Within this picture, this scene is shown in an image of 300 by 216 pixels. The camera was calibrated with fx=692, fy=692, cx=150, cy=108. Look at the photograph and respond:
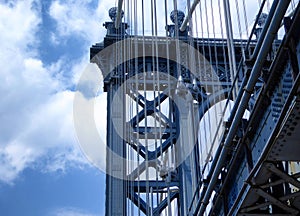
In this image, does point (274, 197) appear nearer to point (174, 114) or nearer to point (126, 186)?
point (126, 186)

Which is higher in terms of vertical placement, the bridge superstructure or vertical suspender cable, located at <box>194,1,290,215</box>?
the bridge superstructure

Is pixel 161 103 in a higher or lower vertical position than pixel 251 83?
higher

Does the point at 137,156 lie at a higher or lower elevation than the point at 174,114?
lower

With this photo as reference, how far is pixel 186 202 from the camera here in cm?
1443

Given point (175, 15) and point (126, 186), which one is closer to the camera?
point (126, 186)

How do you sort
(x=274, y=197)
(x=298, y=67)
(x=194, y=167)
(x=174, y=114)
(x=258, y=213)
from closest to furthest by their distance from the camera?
(x=298, y=67) < (x=274, y=197) < (x=258, y=213) < (x=194, y=167) < (x=174, y=114)

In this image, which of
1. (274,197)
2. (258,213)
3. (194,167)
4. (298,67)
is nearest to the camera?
(298,67)

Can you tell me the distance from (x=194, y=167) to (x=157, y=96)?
2571mm

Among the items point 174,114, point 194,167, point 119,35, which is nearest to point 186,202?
point 194,167

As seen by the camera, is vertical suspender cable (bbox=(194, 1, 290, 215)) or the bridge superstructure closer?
vertical suspender cable (bbox=(194, 1, 290, 215))

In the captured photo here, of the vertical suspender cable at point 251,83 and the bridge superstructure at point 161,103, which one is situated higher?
the bridge superstructure at point 161,103

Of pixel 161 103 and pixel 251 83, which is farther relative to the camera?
pixel 161 103

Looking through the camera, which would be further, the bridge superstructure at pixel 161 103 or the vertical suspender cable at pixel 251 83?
the bridge superstructure at pixel 161 103

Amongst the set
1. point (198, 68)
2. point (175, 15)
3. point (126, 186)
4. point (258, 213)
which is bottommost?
point (258, 213)
